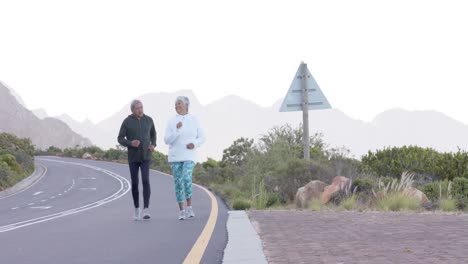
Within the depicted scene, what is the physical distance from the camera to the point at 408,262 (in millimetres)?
5285

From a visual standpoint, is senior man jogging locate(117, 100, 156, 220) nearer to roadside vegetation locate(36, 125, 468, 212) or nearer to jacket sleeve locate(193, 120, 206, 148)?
jacket sleeve locate(193, 120, 206, 148)

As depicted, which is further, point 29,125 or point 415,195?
point 29,125

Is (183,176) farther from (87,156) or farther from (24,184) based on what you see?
(87,156)

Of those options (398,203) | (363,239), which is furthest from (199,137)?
(398,203)

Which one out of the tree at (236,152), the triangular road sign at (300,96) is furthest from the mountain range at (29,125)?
the triangular road sign at (300,96)

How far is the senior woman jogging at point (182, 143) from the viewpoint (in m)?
10.6

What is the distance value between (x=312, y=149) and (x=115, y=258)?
2077cm

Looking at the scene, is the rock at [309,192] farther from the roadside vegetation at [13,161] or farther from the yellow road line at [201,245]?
the roadside vegetation at [13,161]

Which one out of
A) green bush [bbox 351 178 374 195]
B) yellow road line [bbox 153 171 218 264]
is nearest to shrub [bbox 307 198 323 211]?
green bush [bbox 351 178 374 195]

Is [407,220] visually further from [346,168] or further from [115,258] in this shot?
[346,168]

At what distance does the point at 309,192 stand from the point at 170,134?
5.26m

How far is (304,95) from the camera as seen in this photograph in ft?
56.5

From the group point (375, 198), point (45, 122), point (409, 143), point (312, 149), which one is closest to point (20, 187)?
point (312, 149)

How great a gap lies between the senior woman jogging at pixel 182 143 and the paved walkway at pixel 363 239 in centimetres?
127
